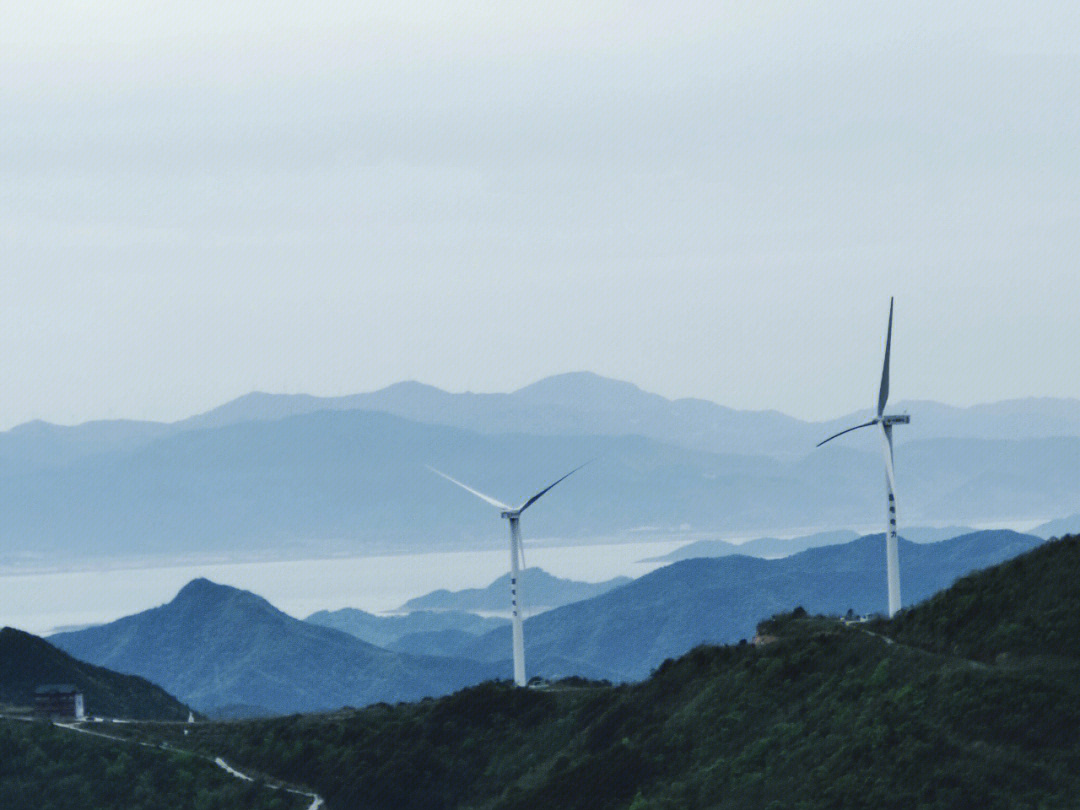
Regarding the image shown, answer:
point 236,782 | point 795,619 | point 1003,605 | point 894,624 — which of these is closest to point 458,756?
point 236,782

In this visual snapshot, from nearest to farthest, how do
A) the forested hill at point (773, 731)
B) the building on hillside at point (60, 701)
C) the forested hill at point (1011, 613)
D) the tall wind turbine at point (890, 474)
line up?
the forested hill at point (773, 731) → the forested hill at point (1011, 613) → the tall wind turbine at point (890, 474) → the building on hillside at point (60, 701)

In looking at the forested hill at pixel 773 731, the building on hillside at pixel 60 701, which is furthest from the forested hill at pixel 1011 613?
the building on hillside at pixel 60 701

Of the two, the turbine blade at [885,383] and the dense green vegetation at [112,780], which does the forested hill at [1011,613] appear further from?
the dense green vegetation at [112,780]

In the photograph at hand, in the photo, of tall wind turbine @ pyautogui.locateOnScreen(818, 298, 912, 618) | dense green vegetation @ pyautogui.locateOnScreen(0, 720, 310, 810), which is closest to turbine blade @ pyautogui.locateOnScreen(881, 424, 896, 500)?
tall wind turbine @ pyautogui.locateOnScreen(818, 298, 912, 618)

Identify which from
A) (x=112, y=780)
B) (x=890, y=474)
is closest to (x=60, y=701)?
(x=112, y=780)

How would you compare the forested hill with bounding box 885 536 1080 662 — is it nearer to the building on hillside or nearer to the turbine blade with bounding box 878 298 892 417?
the turbine blade with bounding box 878 298 892 417

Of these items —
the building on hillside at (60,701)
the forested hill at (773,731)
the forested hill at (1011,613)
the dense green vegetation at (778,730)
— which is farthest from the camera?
the building on hillside at (60,701)
